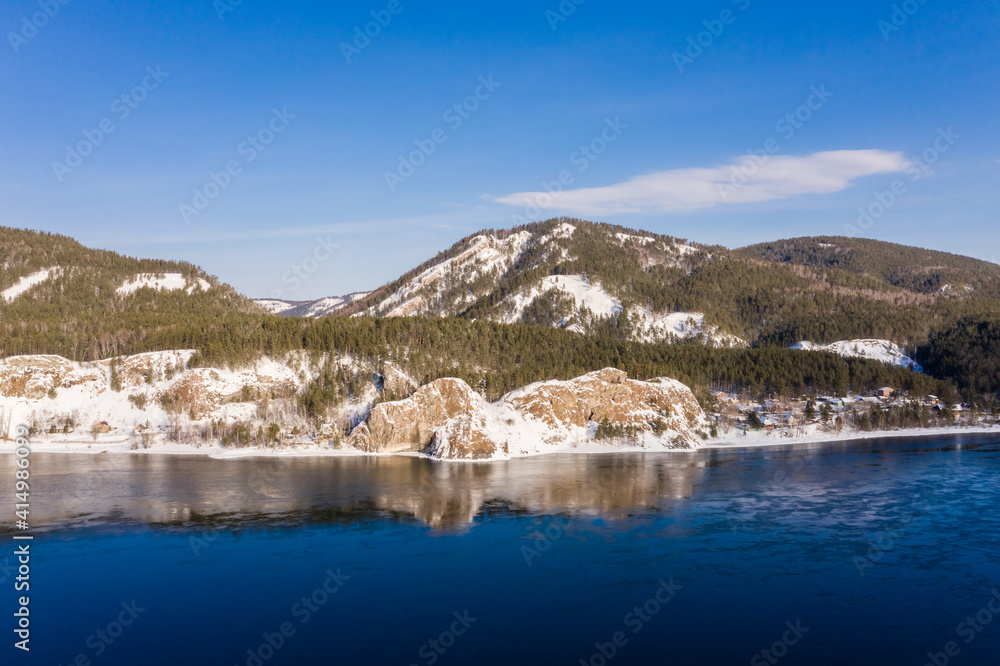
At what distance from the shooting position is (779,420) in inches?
4360

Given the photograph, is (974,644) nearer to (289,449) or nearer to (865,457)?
(865,457)

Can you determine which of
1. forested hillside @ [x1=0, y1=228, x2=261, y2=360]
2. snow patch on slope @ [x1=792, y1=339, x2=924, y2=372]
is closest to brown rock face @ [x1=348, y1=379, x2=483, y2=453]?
forested hillside @ [x1=0, y1=228, x2=261, y2=360]

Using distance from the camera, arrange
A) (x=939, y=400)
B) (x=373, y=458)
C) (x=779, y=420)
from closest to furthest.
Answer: (x=373, y=458) < (x=779, y=420) < (x=939, y=400)

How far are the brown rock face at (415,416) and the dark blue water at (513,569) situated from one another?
18.1m

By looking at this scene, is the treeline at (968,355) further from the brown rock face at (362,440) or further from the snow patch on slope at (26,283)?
the snow patch on slope at (26,283)

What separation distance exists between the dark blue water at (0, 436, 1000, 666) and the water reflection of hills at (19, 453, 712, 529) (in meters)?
0.42

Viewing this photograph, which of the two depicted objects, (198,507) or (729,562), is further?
(198,507)

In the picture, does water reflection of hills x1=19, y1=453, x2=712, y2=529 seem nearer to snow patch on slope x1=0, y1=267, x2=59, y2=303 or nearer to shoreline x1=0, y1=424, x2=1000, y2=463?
shoreline x1=0, y1=424, x2=1000, y2=463

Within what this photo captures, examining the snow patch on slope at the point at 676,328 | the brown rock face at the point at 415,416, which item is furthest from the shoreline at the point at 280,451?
the snow patch on slope at the point at 676,328

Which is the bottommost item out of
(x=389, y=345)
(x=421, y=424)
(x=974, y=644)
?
(x=974, y=644)

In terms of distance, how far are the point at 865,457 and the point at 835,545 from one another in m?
45.0

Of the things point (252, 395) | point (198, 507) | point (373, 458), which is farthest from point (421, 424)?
point (198, 507)

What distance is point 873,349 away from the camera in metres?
173

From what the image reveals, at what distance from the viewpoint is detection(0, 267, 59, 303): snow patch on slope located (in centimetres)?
15425
